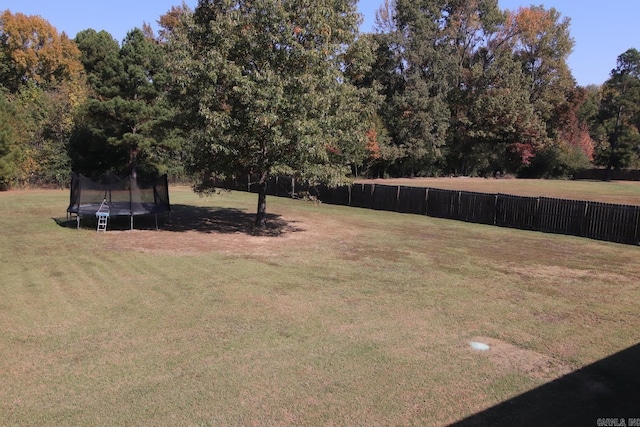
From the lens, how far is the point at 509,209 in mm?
21297

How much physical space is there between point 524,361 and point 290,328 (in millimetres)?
3519

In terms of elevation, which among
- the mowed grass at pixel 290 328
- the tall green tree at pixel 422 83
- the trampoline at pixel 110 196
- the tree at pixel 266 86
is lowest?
the mowed grass at pixel 290 328

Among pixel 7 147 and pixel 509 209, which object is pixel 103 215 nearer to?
pixel 509 209

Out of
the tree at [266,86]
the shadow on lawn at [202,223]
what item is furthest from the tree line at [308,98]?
the shadow on lawn at [202,223]

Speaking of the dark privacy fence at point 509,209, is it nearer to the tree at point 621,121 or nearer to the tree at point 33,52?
the tree at point 33,52

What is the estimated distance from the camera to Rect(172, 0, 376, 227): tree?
15039 millimetres

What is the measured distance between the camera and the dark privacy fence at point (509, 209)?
1773 cm

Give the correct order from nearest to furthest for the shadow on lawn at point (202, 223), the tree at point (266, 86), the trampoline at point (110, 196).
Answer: the tree at point (266, 86)
the trampoline at point (110, 196)
the shadow on lawn at point (202, 223)

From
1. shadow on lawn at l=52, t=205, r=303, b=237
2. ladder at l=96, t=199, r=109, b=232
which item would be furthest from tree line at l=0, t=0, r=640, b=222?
ladder at l=96, t=199, r=109, b=232

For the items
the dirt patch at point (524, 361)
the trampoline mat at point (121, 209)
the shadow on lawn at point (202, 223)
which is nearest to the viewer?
the dirt patch at point (524, 361)

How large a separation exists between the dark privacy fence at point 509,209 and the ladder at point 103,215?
201 inches

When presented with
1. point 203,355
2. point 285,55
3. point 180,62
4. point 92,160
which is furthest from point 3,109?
point 203,355

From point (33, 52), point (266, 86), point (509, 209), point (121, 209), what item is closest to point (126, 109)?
point (121, 209)

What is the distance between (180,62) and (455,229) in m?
12.6
